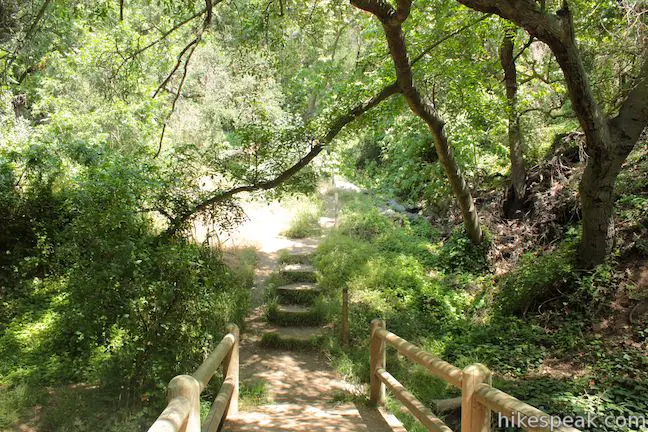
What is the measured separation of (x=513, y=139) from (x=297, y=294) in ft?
19.7

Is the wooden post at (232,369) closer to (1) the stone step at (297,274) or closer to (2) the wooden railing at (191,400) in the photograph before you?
(2) the wooden railing at (191,400)

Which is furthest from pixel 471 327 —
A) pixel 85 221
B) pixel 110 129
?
pixel 110 129

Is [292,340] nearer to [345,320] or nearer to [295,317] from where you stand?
Answer: [295,317]

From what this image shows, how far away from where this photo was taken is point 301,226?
13672 mm

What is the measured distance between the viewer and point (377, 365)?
5043 mm

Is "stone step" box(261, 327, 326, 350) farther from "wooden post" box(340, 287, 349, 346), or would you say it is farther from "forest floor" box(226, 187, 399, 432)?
"wooden post" box(340, 287, 349, 346)

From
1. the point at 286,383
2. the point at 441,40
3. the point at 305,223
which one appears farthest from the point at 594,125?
the point at 305,223

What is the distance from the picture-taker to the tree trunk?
32.0ft

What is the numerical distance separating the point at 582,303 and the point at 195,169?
6558 mm

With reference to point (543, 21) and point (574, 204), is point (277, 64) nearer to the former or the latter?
point (543, 21)

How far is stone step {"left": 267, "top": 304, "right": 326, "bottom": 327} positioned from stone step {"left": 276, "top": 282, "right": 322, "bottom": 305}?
1.69ft

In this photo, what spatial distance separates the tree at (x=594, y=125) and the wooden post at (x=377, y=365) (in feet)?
13.1

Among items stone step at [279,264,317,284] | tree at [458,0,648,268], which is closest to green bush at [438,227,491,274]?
tree at [458,0,648,268]

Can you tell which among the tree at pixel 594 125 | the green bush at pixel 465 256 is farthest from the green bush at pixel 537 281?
the green bush at pixel 465 256
